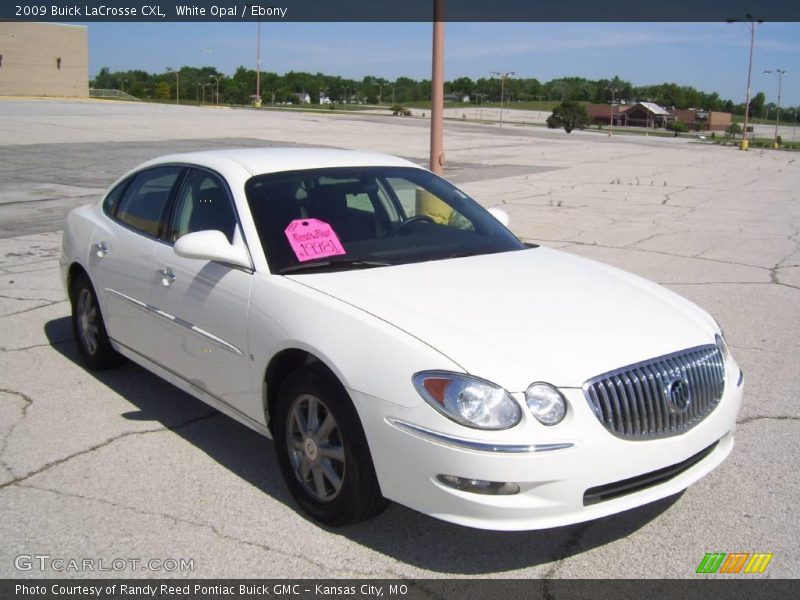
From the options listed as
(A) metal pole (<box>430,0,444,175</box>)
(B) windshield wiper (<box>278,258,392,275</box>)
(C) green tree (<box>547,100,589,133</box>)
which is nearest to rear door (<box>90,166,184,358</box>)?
(B) windshield wiper (<box>278,258,392,275</box>)

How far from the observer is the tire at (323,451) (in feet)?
11.5

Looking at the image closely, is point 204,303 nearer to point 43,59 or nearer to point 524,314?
point 524,314

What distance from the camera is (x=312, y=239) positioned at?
4340 mm

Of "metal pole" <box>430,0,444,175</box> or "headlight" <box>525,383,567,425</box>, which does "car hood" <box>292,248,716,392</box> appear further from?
"metal pole" <box>430,0,444,175</box>

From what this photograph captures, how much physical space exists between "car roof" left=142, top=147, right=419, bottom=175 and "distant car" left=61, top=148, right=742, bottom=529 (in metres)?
0.02

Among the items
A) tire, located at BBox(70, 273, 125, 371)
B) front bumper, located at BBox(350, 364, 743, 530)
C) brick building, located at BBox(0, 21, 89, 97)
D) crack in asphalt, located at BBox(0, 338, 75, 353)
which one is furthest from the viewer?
brick building, located at BBox(0, 21, 89, 97)

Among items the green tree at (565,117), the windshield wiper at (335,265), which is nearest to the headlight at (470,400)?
the windshield wiper at (335,265)

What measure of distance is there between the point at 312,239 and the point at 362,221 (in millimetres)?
400

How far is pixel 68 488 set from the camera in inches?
162

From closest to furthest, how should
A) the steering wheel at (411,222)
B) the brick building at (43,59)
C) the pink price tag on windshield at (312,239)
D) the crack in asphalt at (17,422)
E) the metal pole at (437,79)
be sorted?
the pink price tag on windshield at (312,239), the crack in asphalt at (17,422), the steering wheel at (411,222), the metal pole at (437,79), the brick building at (43,59)

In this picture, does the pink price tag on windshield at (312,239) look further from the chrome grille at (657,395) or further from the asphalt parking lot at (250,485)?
the chrome grille at (657,395)

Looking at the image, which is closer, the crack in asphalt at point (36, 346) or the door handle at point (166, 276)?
the door handle at point (166, 276)

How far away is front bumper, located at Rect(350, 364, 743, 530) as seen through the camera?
315cm

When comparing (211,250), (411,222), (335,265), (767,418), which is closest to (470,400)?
(335,265)
